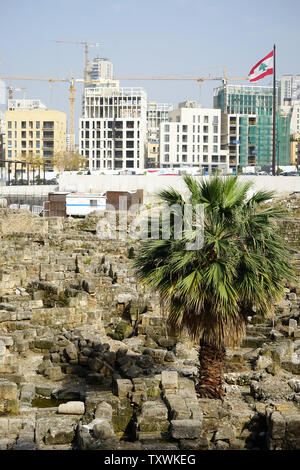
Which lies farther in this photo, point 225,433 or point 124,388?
point 124,388

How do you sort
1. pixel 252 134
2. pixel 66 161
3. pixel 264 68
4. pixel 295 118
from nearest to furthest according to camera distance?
pixel 264 68 → pixel 66 161 → pixel 252 134 → pixel 295 118

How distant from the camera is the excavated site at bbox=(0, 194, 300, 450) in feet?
39.0

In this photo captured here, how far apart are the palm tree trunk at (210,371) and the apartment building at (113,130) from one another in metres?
121

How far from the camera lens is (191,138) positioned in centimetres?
13050

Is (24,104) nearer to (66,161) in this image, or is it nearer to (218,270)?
(66,161)

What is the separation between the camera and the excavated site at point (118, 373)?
1190 centimetres

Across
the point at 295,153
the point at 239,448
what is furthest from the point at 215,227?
the point at 295,153

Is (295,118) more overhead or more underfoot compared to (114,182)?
more overhead

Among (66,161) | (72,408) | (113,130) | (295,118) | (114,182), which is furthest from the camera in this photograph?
(295,118)

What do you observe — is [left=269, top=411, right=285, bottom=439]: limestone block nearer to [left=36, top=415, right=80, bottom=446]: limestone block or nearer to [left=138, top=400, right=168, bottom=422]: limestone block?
[left=138, top=400, right=168, bottom=422]: limestone block

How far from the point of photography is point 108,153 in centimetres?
13838

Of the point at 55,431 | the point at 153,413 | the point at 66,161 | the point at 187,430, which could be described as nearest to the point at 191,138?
the point at 66,161

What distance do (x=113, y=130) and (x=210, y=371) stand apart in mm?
127464

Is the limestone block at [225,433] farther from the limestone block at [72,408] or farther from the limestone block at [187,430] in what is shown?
the limestone block at [72,408]
